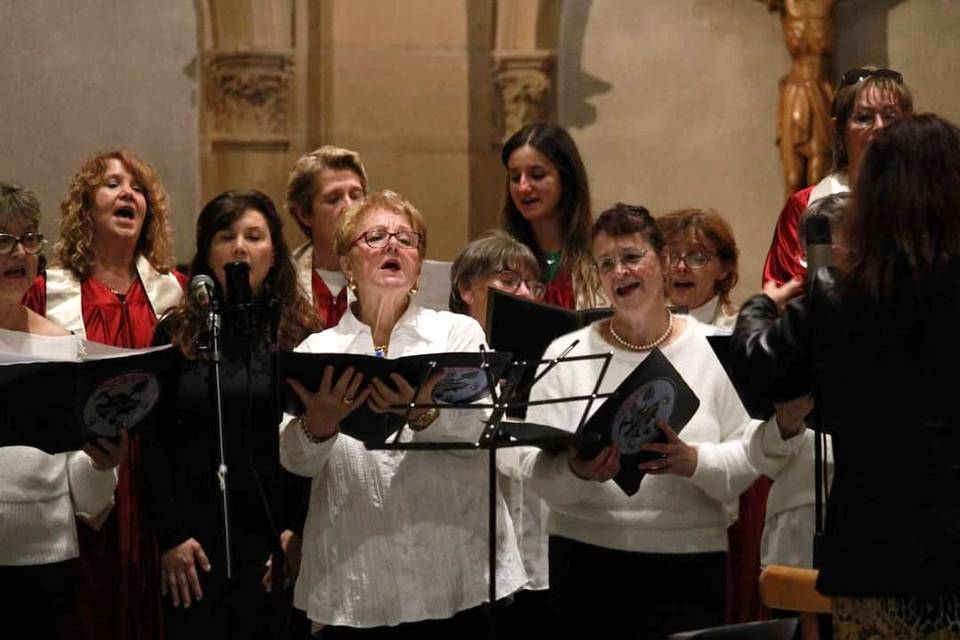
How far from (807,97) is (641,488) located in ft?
10.7

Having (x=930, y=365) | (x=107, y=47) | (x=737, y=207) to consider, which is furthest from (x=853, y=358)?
(x=107, y=47)

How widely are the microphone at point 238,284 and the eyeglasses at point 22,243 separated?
75 cm

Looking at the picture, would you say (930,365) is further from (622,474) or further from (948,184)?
→ (622,474)

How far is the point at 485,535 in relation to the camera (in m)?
3.71

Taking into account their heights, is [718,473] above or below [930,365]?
below

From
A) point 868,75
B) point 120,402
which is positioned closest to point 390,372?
point 120,402

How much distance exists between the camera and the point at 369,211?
13.1ft

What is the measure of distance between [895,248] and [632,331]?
106 cm

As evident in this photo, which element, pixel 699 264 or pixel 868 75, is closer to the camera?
pixel 868 75

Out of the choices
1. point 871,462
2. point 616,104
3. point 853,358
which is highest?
point 616,104

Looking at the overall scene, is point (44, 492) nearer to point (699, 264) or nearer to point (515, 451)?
point (515, 451)

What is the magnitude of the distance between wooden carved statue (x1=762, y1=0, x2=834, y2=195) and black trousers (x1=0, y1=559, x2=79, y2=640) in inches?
142

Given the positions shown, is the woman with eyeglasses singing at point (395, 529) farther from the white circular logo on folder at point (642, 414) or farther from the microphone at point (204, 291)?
the white circular logo on folder at point (642, 414)

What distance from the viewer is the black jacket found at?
2723 millimetres
